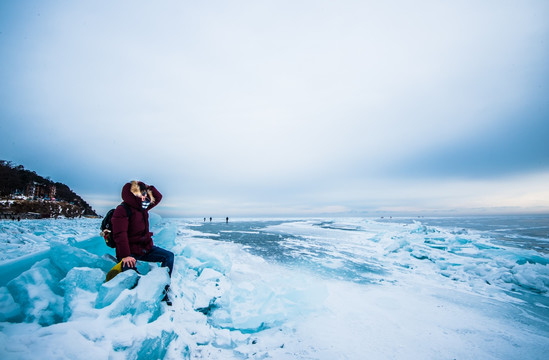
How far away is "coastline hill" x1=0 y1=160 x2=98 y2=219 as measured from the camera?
99.2 feet

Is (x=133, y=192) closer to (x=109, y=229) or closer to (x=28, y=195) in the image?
(x=109, y=229)

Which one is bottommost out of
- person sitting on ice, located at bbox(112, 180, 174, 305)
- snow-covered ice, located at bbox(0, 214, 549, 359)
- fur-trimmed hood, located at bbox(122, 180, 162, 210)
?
snow-covered ice, located at bbox(0, 214, 549, 359)

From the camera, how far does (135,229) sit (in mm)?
2975

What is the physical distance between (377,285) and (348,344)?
3.03m

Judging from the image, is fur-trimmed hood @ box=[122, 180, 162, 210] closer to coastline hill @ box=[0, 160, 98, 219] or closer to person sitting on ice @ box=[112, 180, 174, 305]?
person sitting on ice @ box=[112, 180, 174, 305]

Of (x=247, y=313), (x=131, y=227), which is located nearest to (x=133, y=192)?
(x=131, y=227)

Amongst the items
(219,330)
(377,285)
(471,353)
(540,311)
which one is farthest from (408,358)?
(540,311)

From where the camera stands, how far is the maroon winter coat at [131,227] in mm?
2713

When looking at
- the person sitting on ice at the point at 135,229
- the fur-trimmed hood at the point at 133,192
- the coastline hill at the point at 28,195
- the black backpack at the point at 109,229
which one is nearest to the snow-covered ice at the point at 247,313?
the person sitting on ice at the point at 135,229

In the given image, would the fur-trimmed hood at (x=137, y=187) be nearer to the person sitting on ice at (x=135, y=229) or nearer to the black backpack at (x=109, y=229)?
the person sitting on ice at (x=135, y=229)

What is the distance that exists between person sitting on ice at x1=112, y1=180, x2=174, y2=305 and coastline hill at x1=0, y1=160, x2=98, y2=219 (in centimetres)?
3780

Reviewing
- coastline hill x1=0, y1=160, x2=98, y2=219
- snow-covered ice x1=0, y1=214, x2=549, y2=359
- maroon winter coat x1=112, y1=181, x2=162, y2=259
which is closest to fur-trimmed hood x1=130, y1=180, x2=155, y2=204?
maroon winter coat x1=112, y1=181, x2=162, y2=259

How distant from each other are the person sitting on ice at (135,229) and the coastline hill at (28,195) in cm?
3780

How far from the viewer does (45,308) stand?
2041 millimetres
